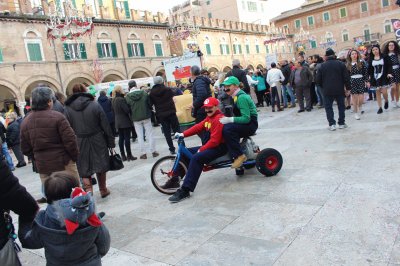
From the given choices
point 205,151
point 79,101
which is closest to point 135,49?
point 79,101

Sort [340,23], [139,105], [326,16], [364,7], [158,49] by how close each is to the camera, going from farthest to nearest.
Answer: [326,16] → [340,23] → [364,7] → [158,49] → [139,105]

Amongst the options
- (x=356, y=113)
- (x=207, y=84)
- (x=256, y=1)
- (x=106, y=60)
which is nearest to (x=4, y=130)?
(x=207, y=84)

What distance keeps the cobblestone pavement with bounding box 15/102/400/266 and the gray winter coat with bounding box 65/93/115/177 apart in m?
0.59

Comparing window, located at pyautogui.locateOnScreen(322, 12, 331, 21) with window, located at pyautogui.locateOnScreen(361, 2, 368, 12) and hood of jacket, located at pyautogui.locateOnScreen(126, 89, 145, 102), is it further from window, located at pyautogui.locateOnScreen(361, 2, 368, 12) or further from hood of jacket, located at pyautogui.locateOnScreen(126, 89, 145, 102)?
hood of jacket, located at pyautogui.locateOnScreen(126, 89, 145, 102)

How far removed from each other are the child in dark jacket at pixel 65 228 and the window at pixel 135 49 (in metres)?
30.7

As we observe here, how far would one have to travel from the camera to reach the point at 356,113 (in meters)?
8.73

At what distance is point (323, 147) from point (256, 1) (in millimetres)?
59727

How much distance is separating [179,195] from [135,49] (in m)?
29.5

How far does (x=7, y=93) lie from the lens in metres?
26.6

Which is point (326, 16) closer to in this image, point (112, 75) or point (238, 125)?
point (112, 75)

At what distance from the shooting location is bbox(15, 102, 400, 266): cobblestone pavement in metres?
3.00

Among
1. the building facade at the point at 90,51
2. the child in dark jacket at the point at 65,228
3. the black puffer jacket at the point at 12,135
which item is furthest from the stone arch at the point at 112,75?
the child in dark jacket at the point at 65,228

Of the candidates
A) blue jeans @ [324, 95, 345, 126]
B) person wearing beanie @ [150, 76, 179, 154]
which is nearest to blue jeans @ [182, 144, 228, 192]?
person wearing beanie @ [150, 76, 179, 154]

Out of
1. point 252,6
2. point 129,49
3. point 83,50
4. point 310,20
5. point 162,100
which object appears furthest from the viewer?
point 252,6
